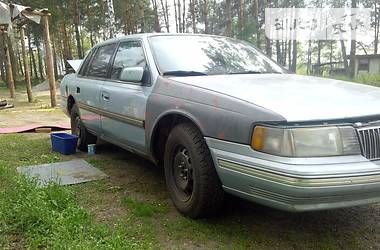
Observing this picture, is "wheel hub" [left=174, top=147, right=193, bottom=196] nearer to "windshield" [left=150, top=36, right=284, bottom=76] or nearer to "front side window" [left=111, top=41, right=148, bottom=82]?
"windshield" [left=150, top=36, right=284, bottom=76]

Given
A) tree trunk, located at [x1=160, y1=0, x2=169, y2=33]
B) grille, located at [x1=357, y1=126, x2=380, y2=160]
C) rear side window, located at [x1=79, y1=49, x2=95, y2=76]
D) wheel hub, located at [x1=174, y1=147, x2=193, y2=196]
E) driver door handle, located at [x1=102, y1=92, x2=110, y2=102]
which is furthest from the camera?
tree trunk, located at [x1=160, y1=0, x2=169, y2=33]

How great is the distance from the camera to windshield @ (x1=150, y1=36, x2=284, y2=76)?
11.8 feet

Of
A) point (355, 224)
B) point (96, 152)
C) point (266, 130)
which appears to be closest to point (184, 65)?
point (266, 130)

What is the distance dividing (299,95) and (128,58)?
Result: 2.15 m

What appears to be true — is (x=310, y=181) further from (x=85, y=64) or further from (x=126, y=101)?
(x=85, y=64)

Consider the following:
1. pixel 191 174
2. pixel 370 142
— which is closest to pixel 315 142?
pixel 370 142

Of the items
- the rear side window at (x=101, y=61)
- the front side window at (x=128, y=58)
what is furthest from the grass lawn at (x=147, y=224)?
the rear side window at (x=101, y=61)

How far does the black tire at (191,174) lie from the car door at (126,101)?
51cm

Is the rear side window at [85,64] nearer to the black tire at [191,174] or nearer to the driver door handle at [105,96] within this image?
the driver door handle at [105,96]

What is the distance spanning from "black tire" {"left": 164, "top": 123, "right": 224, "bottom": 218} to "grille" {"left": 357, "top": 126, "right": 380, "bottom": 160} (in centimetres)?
100

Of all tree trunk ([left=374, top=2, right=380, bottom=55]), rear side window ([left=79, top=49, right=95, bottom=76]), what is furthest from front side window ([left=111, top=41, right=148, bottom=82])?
tree trunk ([left=374, top=2, right=380, bottom=55])

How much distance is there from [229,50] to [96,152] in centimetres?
255

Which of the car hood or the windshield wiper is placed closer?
the car hood

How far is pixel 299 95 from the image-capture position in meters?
2.68
